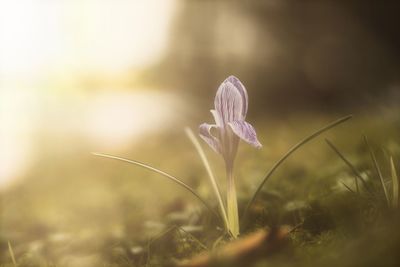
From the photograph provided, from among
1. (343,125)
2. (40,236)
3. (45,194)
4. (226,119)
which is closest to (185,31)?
(343,125)

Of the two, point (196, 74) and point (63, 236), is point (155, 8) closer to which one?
point (196, 74)

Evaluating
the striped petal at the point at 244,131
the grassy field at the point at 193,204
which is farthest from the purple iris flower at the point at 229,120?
the grassy field at the point at 193,204

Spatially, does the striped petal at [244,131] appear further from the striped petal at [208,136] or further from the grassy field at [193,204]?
the grassy field at [193,204]

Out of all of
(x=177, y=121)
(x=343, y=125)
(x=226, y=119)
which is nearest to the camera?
(x=226, y=119)

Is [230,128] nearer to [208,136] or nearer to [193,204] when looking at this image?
[208,136]

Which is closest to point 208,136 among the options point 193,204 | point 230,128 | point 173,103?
point 230,128

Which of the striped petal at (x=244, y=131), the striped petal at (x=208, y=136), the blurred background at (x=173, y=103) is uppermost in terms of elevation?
the blurred background at (x=173, y=103)

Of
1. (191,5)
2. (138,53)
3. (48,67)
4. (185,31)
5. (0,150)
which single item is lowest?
(0,150)
